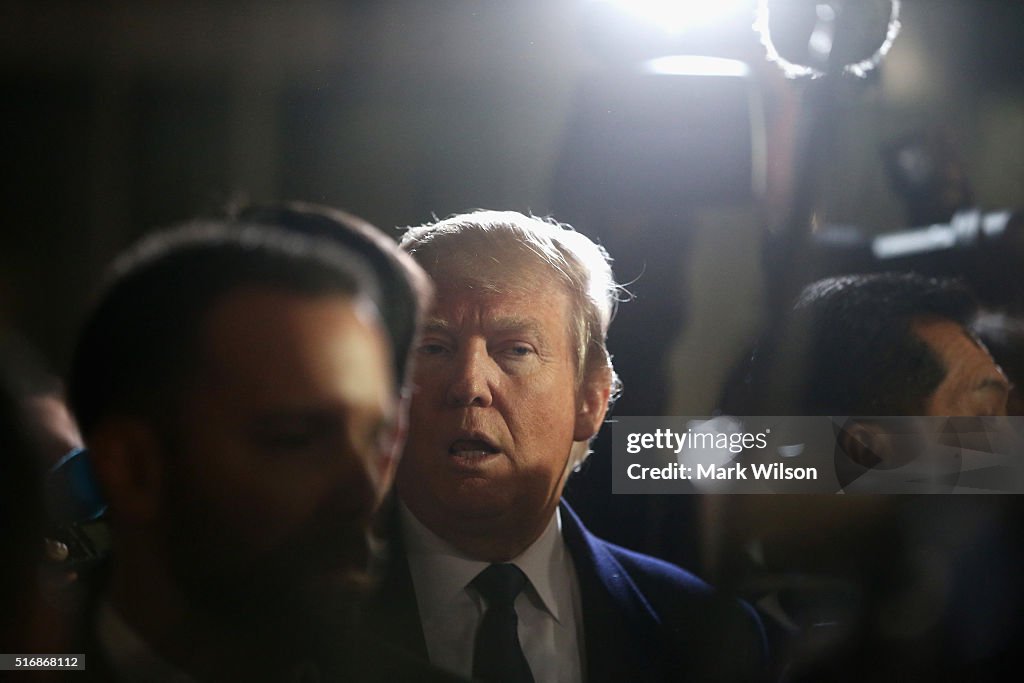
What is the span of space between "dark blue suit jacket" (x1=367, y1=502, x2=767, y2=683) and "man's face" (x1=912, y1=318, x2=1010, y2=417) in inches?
→ 20.7

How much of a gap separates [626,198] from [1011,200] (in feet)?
2.39

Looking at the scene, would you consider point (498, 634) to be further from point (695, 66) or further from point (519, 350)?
point (695, 66)

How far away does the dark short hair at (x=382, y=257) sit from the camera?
1.56m

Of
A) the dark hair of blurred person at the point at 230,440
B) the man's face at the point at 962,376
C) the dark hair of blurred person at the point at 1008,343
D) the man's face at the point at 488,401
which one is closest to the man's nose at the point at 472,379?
the man's face at the point at 488,401

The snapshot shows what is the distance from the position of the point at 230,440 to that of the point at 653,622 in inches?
30.8

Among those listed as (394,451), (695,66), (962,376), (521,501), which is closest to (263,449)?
(394,451)

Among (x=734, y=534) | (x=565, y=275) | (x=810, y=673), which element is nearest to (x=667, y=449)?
(x=734, y=534)

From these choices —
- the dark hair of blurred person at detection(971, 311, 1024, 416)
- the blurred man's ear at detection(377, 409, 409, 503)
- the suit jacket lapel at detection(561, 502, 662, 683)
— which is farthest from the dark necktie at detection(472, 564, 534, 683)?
the dark hair of blurred person at detection(971, 311, 1024, 416)

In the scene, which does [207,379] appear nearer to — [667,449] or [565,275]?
[565,275]

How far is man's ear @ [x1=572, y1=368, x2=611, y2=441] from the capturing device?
166cm

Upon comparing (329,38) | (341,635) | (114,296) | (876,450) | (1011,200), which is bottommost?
(341,635)

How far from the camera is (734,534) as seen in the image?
1.71 meters

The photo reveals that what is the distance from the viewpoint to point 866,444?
1745 millimetres

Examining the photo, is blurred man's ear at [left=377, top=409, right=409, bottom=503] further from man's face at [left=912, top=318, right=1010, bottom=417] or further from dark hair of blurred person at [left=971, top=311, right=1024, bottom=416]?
dark hair of blurred person at [left=971, top=311, right=1024, bottom=416]
